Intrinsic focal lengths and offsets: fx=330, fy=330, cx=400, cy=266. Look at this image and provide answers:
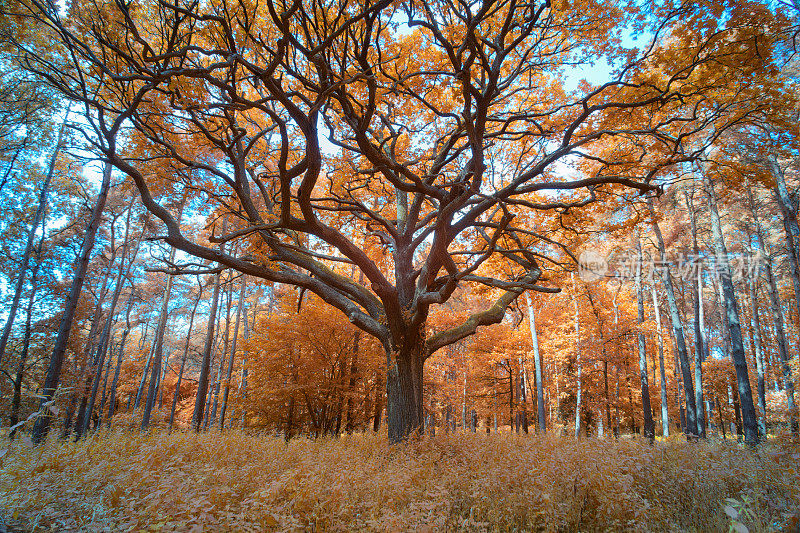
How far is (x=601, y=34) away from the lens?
6.05 meters

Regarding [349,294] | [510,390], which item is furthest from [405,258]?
[510,390]

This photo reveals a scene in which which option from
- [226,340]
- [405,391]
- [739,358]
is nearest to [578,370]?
[739,358]

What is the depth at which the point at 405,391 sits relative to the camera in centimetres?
734

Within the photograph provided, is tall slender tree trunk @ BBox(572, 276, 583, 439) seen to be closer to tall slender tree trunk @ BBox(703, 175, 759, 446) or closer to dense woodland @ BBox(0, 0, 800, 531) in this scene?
dense woodland @ BBox(0, 0, 800, 531)

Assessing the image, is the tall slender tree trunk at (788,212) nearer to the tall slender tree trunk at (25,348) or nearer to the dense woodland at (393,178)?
the dense woodland at (393,178)

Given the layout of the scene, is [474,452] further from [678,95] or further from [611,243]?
[611,243]

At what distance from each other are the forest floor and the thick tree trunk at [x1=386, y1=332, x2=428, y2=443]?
1255 mm

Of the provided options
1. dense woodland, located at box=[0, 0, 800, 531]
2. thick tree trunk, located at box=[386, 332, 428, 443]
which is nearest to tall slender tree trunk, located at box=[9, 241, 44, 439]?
dense woodland, located at box=[0, 0, 800, 531]

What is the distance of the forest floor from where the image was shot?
3.01 meters

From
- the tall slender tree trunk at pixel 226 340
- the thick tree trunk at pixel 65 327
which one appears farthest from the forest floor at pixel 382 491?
the tall slender tree trunk at pixel 226 340

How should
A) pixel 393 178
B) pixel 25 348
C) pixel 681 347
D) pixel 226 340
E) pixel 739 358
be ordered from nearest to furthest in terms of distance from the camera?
1. pixel 393 178
2. pixel 739 358
3. pixel 25 348
4. pixel 681 347
5. pixel 226 340

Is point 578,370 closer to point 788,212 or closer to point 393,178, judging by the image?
point 788,212

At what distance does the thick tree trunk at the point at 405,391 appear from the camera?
716 cm

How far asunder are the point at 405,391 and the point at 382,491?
3318 mm
